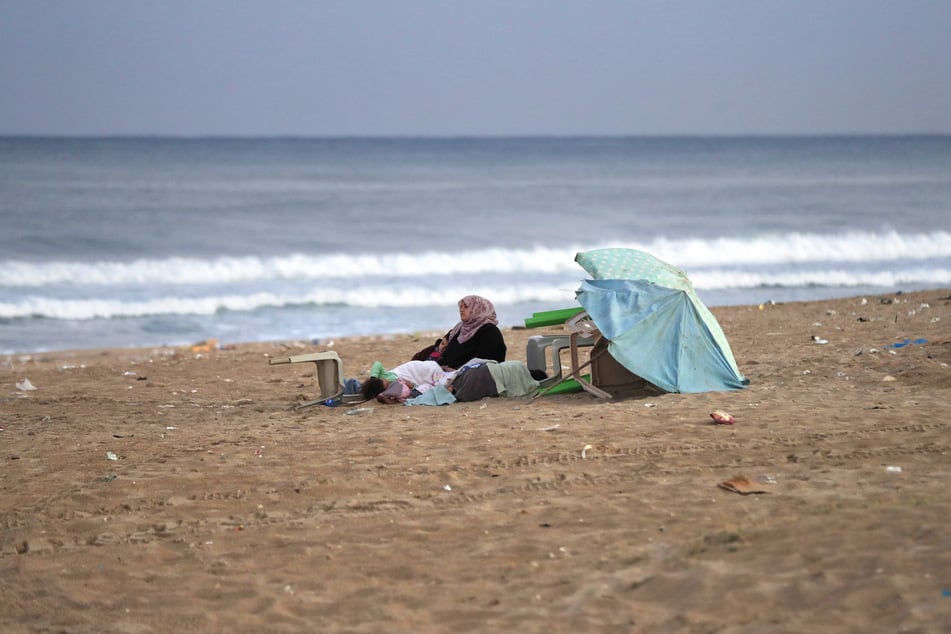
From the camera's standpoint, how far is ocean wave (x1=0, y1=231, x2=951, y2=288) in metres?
21.3

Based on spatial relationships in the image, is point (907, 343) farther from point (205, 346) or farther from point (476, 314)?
point (205, 346)

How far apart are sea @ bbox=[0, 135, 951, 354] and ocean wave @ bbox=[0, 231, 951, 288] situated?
0.08m

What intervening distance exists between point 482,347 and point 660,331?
1659mm

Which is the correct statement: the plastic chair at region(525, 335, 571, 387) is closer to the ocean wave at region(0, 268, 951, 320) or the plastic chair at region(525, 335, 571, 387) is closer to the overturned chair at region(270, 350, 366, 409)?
the overturned chair at region(270, 350, 366, 409)

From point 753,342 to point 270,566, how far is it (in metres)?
7.51

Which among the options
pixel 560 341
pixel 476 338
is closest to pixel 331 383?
pixel 476 338

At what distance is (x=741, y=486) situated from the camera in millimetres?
5402

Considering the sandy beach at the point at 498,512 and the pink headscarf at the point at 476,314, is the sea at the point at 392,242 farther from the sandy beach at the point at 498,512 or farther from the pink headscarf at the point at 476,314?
the sandy beach at the point at 498,512

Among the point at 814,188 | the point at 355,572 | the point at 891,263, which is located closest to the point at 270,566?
the point at 355,572

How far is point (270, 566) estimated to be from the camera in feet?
15.9

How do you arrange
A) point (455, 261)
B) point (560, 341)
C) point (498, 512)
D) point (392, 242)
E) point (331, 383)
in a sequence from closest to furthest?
point (498, 512) → point (560, 341) → point (331, 383) → point (455, 261) → point (392, 242)

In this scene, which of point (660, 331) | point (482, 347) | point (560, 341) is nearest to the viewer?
point (660, 331)

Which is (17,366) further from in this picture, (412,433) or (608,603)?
(608,603)

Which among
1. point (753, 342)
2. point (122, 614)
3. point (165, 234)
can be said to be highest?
point (165, 234)
